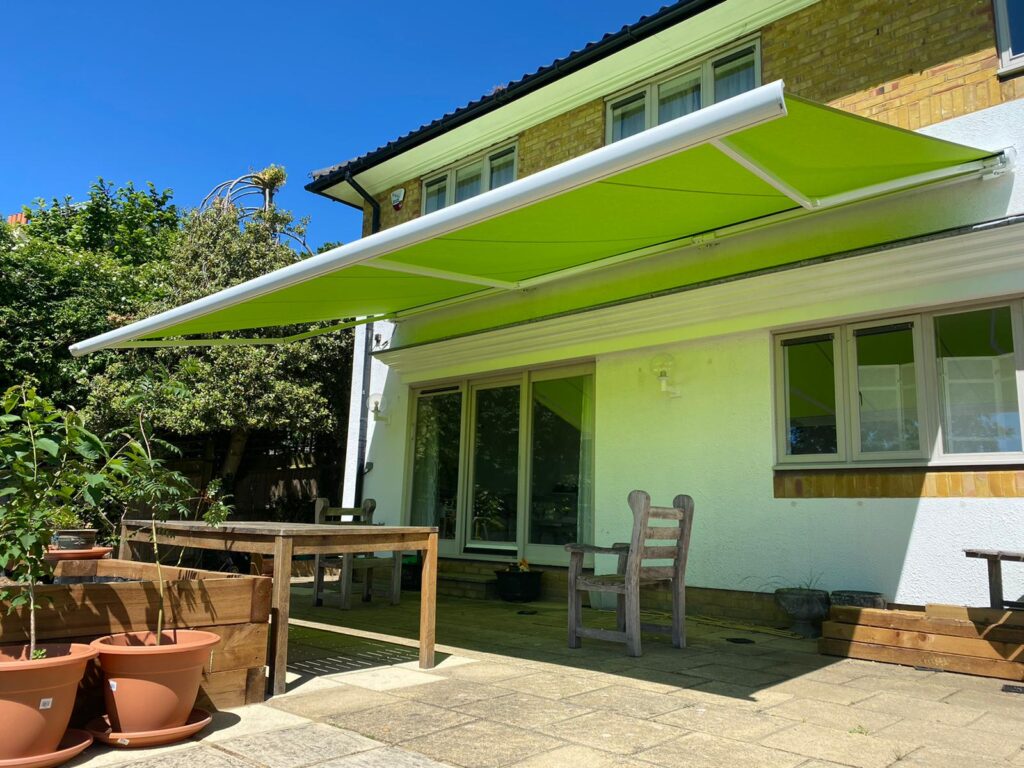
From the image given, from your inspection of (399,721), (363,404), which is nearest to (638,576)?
(399,721)

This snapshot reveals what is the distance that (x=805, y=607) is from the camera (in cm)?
549

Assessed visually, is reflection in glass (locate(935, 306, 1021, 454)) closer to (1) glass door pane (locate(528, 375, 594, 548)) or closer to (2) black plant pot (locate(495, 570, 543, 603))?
(1) glass door pane (locate(528, 375, 594, 548))

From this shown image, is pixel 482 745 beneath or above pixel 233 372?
beneath

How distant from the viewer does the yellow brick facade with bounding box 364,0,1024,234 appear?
18.0 ft

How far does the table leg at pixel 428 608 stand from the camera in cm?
434

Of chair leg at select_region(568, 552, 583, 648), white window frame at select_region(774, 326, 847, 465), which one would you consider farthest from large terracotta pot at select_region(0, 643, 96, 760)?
white window frame at select_region(774, 326, 847, 465)

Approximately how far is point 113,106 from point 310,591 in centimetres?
1948

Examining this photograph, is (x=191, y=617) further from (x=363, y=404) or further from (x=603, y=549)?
(x=363, y=404)

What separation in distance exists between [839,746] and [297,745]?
2.11 meters

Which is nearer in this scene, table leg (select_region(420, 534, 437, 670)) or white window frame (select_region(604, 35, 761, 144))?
table leg (select_region(420, 534, 437, 670))

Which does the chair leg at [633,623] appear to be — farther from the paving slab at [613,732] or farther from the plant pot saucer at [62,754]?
the plant pot saucer at [62,754]

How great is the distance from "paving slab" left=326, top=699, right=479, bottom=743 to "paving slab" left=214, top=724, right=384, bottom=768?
0.08 meters

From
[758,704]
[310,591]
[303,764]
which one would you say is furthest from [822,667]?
[310,591]

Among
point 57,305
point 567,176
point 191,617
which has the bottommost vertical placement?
point 191,617
